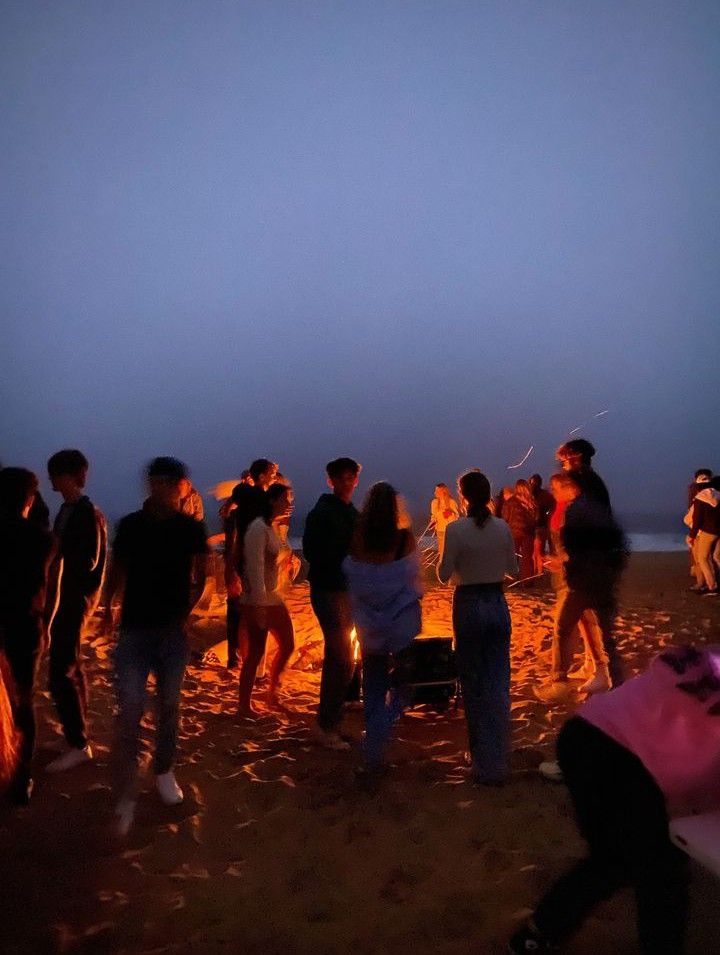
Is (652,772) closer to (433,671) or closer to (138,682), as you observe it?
(138,682)

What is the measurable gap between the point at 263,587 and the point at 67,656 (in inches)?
54.6

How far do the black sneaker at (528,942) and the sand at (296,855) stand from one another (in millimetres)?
225

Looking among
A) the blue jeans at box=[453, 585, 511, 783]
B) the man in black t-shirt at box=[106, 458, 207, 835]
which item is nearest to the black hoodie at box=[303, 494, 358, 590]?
the blue jeans at box=[453, 585, 511, 783]

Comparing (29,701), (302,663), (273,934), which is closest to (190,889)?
(273,934)

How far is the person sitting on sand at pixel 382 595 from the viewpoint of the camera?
416cm

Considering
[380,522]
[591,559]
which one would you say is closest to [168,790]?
[380,522]

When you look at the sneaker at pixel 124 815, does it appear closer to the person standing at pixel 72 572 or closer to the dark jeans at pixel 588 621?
the person standing at pixel 72 572

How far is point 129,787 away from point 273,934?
4.25ft

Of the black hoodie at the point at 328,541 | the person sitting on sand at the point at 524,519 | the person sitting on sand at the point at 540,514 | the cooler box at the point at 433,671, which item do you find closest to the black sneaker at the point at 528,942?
the black hoodie at the point at 328,541

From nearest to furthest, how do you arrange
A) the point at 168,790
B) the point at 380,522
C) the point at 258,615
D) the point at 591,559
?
the point at 168,790
the point at 380,522
the point at 591,559
the point at 258,615

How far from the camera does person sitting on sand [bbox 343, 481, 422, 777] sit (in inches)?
164

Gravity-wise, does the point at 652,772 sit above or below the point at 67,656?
above

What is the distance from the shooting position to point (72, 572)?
4227 mm

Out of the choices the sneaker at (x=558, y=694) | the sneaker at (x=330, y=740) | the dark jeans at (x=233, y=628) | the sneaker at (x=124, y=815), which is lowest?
the sneaker at (x=558, y=694)
